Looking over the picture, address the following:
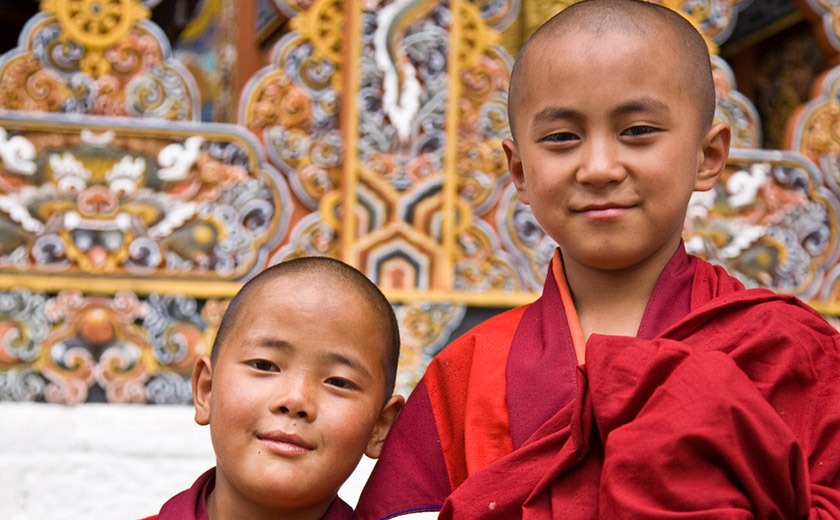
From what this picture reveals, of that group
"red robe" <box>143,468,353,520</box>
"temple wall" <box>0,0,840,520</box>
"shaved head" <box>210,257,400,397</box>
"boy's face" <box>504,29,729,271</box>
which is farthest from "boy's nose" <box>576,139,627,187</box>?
"temple wall" <box>0,0,840,520</box>

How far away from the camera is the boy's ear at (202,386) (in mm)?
1730

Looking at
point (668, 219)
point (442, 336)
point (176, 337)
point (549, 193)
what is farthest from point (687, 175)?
point (176, 337)

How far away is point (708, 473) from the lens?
1233mm

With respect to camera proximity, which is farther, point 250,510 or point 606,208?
point 250,510

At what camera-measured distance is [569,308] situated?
1.57 m

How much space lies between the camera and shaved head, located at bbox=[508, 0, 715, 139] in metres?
1.48

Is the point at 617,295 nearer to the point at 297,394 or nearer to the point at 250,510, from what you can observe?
the point at 297,394

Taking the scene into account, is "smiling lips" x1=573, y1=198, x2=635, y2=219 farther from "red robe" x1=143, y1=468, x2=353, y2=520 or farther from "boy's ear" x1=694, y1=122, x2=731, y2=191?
"red robe" x1=143, y1=468, x2=353, y2=520

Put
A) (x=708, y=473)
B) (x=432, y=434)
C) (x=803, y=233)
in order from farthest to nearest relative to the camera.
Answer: (x=803, y=233) < (x=432, y=434) < (x=708, y=473)

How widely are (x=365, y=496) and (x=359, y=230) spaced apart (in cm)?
122

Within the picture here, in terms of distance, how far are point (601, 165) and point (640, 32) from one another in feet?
0.61

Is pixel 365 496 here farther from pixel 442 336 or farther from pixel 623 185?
pixel 442 336

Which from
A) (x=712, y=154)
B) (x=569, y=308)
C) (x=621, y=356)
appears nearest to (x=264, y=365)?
→ (x=569, y=308)

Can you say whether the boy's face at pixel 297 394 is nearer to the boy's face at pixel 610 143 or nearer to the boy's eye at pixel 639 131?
the boy's face at pixel 610 143
